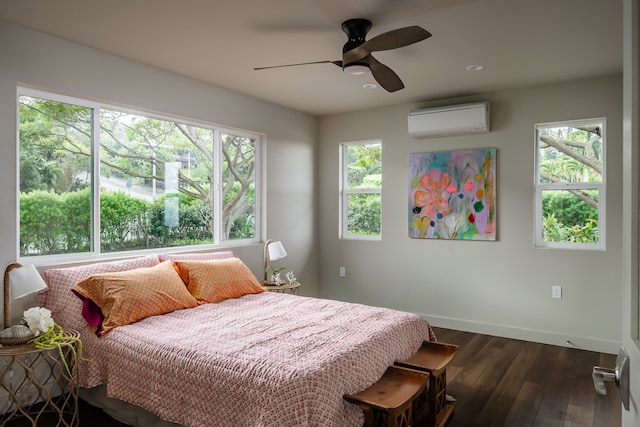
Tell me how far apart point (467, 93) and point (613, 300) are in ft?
7.85

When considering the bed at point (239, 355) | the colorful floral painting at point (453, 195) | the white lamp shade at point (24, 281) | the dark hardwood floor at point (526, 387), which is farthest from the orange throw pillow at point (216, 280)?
the colorful floral painting at point (453, 195)

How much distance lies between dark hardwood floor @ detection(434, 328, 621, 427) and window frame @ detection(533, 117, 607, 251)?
975mm

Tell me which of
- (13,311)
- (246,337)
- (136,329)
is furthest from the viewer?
(13,311)

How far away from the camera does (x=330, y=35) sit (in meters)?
2.96

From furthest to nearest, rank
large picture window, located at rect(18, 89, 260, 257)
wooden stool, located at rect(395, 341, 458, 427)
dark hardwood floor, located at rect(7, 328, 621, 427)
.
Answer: large picture window, located at rect(18, 89, 260, 257) < dark hardwood floor, located at rect(7, 328, 621, 427) < wooden stool, located at rect(395, 341, 458, 427)

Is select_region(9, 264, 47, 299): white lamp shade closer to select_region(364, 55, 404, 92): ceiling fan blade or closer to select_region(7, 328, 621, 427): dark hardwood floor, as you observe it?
select_region(7, 328, 621, 427): dark hardwood floor

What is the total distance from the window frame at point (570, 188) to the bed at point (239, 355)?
196cm

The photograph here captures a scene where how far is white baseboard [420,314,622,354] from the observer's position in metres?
3.92

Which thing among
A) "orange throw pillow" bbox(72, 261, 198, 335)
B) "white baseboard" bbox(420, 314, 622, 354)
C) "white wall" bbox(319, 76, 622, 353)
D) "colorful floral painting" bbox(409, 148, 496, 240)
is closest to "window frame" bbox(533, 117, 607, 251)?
"white wall" bbox(319, 76, 622, 353)

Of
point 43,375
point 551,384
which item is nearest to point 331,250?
point 551,384

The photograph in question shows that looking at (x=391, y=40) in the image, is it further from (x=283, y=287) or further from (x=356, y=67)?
(x=283, y=287)

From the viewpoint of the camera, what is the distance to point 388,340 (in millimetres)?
2553

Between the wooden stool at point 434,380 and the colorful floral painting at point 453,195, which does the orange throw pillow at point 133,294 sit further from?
the colorful floral painting at point 453,195

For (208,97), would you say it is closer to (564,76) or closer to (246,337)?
(246,337)
